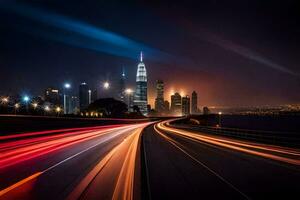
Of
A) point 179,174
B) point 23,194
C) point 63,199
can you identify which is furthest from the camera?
point 179,174

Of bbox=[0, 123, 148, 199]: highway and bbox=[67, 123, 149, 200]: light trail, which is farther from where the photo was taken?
bbox=[0, 123, 148, 199]: highway

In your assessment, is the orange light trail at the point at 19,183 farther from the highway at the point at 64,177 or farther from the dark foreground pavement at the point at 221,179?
the dark foreground pavement at the point at 221,179

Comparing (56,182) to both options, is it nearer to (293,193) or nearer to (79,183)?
(79,183)

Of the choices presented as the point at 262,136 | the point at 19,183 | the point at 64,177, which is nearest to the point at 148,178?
the point at 64,177

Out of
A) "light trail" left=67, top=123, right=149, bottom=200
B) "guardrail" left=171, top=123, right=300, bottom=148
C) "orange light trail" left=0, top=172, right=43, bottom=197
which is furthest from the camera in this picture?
"guardrail" left=171, top=123, right=300, bottom=148

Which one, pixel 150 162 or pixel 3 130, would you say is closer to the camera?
pixel 150 162

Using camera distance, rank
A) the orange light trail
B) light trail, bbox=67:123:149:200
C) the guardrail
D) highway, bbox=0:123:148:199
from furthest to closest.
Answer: the guardrail < the orange light trail < highway, bbox=0:123:148:199 < light trail, bbox=67:123:149:200

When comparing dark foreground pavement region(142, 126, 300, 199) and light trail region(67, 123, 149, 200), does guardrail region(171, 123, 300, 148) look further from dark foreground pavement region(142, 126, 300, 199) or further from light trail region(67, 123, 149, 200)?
light trail region(67, 123, 149, 200)

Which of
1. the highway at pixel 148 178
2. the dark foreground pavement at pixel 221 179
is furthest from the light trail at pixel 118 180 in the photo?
the dark foreground pavement at pixel 221 179

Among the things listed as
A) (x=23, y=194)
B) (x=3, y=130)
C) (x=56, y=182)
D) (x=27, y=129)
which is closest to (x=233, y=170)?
(x=56, y=182)

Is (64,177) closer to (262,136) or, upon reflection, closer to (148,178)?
(148,178)

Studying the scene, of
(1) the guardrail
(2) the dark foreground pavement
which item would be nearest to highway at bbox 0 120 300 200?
(2) the dark foreground pavement

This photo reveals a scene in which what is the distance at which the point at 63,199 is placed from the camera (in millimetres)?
10258

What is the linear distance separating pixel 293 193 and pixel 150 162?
9.48 metres
